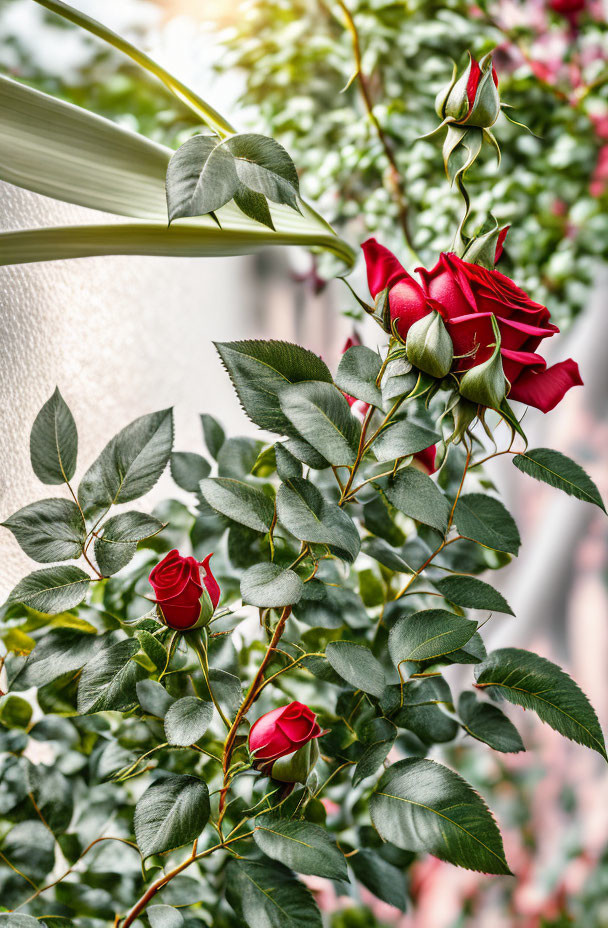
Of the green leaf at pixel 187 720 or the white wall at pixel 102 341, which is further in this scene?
the white wall at pixel 102 341

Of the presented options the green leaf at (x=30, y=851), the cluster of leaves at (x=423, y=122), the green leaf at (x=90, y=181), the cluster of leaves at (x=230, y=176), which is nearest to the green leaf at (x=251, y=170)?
the cluster of leaves at (x=230, y=176)

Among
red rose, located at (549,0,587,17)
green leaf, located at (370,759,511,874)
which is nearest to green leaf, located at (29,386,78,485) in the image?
green leaf, located at (370,759,511,874)

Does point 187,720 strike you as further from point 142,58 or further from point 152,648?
point 142,58

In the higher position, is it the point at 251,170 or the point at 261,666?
the point at 251,170

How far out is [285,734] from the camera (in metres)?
0.27

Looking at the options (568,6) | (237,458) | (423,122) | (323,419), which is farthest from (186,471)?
(568,6)

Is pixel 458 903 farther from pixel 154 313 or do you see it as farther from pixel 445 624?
pixel 154 313

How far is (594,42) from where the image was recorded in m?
0.71

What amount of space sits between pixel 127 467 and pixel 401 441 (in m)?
0.14

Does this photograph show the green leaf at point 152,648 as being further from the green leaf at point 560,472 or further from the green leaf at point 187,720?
the green leaf at point 560,472

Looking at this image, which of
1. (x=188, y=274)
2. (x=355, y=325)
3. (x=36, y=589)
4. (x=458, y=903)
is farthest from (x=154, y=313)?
(x=458, y=903)

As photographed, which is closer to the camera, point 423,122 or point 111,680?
point 111,680

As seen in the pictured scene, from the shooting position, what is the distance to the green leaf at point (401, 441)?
0.26 m

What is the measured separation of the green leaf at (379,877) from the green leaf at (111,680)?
167 mm
